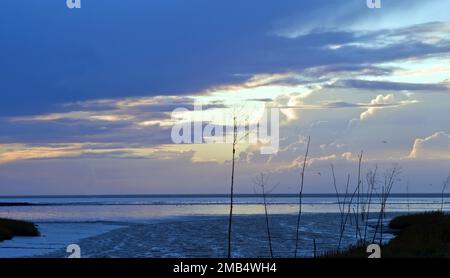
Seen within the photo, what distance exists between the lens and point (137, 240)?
2458 centimetres

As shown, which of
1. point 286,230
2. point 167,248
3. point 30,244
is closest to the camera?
point 167,248

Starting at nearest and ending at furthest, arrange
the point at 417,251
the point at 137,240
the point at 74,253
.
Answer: the point at 74,253, the point at 417,251, the point at 137,240

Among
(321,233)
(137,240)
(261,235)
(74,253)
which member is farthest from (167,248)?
(74,253)
